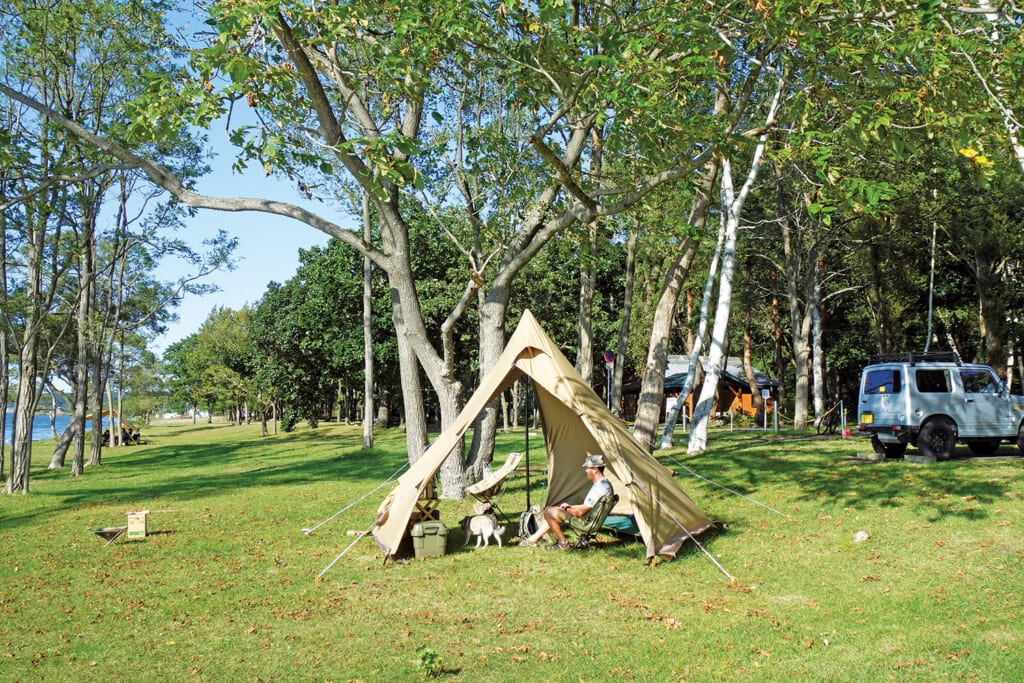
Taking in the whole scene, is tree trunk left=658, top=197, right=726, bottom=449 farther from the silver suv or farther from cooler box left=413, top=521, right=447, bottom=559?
cooler box left=413, top=521, right=447, bottom=559

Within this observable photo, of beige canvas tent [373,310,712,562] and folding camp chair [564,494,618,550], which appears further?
folding camp chair [564,494,618,550]

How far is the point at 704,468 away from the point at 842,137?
7.33 m

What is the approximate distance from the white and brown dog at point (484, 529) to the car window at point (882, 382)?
857cm

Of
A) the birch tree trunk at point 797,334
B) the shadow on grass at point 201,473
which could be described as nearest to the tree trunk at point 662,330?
the shadow on grass at point 201,473

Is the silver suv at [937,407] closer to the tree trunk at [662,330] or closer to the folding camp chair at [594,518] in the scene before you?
the tree trunk at [662,330]

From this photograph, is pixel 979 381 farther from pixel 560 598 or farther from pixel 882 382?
pixel 560 598

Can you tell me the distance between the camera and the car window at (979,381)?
13617mm

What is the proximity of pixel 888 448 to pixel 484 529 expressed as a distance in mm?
9184

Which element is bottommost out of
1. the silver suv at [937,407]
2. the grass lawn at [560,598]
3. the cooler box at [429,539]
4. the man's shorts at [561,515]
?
the grass lawn at [560,598]

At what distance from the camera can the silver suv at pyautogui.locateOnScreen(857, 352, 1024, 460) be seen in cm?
1333

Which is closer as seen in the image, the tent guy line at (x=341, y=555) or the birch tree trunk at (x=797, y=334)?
the tent guy line at (x=341, y=555)

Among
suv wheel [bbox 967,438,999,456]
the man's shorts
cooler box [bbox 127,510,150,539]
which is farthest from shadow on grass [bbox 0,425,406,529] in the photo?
suv wheel [bbox 967,438,999,456]

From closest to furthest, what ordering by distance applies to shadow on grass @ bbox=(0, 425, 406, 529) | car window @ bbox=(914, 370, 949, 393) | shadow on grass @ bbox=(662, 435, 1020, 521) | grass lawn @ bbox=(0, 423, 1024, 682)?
grass lawn @ bbox=(0, 423, 1024, 682), shadow on grass @ bbox=(662, 435, 1020, 521), car window @ bbox=(914, 370, 949, 393), shadow on grass @ bbox=(0, 425, 406, 529)

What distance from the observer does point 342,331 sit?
3344 centimetres
